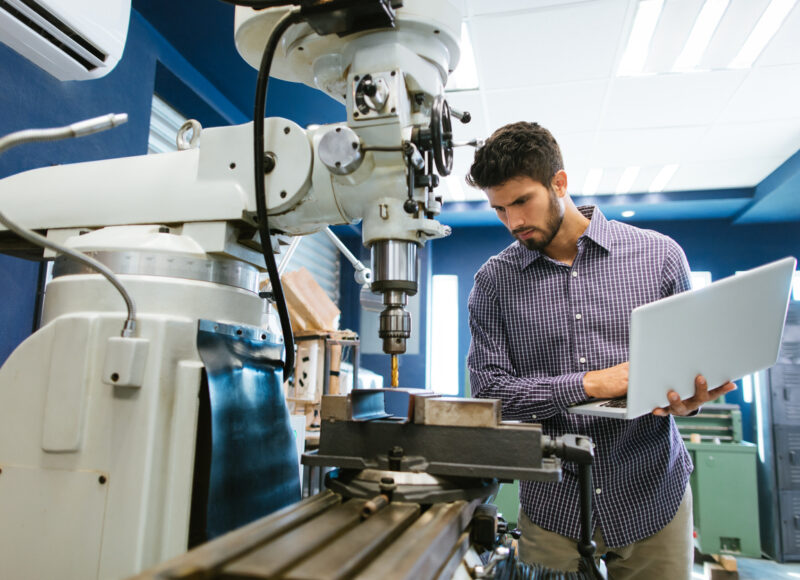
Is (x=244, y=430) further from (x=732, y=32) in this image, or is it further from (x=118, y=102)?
(x=732, y=32)

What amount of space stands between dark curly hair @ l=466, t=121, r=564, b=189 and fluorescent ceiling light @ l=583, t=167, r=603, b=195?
9.50 ft

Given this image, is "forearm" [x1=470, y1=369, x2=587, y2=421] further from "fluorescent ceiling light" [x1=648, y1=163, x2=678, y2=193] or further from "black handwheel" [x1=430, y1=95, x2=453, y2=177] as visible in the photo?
"fluorescent ceiling light" [x1=648, y1=163, x2=678, y2=193]

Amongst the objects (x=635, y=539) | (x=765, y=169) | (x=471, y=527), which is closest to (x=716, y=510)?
(x=765, y=169)

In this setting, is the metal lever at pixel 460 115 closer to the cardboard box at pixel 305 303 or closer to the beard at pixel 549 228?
the beard at pixel 549 228

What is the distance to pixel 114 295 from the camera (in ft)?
2.52

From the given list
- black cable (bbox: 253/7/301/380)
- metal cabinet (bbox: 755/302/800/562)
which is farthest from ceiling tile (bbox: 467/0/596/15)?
metal cabinet (bbox: 755/302/800/562)

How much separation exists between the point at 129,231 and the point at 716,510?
4141mm

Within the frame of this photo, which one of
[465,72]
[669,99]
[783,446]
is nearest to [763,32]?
[669,99]

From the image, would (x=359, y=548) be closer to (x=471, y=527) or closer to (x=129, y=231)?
(x=471, y=527)

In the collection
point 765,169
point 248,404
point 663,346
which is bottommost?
point 248,404

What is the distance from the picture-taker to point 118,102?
2023mm

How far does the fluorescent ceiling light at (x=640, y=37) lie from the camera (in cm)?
225

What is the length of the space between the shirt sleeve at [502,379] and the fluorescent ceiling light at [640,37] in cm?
170

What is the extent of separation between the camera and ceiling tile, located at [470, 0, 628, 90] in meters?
2.31
